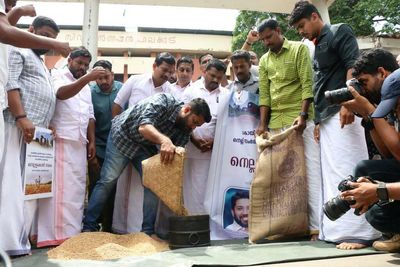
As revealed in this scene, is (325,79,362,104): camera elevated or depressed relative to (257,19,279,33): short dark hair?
depressed

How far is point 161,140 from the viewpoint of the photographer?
291 cm

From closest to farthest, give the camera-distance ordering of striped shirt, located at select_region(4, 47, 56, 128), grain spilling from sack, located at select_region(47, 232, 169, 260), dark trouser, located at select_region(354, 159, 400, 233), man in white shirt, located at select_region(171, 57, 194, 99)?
dark trouser, located at select_region(354, 159, 400, 233) < grain spilling from sack, located at select_region(47, 232, 169, 260) < striped shirt, located at select_region(4, 47, 56, 128) < man in white shirt, located at select_region(171, 57, 194, 99)

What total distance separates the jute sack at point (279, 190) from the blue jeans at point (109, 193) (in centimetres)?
79

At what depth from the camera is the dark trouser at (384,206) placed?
7.38 ft

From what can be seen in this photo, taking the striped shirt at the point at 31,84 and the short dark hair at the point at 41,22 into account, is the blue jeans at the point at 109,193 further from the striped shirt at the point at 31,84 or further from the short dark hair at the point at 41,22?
the short dark hair at the point at 41,22

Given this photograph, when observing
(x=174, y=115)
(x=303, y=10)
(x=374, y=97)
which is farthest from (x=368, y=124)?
(x=174, y=115)

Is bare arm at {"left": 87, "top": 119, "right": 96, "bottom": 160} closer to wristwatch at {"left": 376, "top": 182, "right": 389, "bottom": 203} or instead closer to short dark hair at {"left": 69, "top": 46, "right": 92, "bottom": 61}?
short dark hair at {"left": 69, "top": 46, "right": 92, "bottom": 61}

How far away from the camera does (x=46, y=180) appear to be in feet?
9.75

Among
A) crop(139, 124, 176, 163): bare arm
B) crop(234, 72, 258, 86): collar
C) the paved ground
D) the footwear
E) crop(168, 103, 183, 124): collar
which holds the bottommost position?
the paved ground

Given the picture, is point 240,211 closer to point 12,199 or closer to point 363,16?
point 12,199

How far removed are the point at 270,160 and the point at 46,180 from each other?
1.63m

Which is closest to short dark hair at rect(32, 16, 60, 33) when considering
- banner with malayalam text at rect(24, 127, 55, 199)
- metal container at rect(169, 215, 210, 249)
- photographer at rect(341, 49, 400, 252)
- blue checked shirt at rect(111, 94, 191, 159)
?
banner with malayalam text at rect(24, 127, 55, 199)

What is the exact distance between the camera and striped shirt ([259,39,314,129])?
3.13 meters

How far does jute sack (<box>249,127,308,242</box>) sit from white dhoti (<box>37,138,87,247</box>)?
134 centimetres
